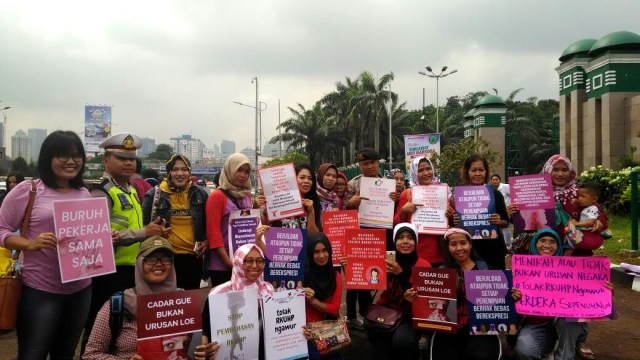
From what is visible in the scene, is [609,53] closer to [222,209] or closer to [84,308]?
[222,209]

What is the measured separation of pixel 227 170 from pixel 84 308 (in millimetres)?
1514

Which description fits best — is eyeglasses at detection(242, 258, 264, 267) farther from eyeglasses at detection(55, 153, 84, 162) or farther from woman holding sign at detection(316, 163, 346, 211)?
woman holding sign at detection(316, 163, 346, 211)

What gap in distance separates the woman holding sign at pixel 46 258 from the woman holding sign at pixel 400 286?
90.1 inches

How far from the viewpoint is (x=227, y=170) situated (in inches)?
164

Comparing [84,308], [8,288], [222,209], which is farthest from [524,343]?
[8,288]

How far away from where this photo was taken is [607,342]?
4.77m

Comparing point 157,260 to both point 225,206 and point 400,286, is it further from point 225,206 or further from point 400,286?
point 400,286

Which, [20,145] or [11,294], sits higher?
[20,145]

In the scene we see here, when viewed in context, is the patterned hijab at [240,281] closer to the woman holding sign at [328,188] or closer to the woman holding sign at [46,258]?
the woman holding sign at [46,258]

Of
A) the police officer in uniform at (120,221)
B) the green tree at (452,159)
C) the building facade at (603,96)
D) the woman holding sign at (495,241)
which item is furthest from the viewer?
the green tree at (452,159)

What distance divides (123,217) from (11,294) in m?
0.90

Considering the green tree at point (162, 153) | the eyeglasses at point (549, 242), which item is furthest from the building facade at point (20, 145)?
the eyeglasses at point (549, 242)

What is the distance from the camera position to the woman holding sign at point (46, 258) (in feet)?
9.78

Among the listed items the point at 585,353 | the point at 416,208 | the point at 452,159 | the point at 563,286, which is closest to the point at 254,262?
the point at 416,208
